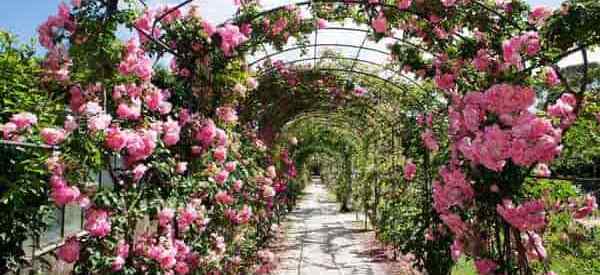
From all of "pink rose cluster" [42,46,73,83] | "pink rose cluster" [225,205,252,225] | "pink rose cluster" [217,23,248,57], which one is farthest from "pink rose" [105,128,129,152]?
"pink rose cluster" [225,205,252,225]

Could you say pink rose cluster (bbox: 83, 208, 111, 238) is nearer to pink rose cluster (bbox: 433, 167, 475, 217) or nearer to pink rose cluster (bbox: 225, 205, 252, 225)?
pink rose cluster (bbox: 433, 167, 475, 217)

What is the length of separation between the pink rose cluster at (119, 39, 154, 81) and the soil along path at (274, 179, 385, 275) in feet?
17.2

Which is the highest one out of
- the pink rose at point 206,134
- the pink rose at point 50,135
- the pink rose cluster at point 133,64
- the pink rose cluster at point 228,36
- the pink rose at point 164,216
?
the pink rose cluster at point 228,36

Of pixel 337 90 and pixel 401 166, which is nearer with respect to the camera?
pixel 401 166

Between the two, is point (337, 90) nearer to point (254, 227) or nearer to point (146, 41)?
point (254, 227)

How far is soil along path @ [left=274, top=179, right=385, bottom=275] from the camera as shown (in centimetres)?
834

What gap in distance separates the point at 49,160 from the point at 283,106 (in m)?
9.22

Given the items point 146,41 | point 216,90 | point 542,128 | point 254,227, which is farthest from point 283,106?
point 542,128

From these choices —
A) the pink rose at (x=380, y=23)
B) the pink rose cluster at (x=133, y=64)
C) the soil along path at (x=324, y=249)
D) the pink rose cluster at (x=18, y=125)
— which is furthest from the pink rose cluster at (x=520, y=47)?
the soil along path at (x=324, y=249)

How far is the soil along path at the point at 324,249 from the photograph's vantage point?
8344 mm

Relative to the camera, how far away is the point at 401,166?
30.3ft

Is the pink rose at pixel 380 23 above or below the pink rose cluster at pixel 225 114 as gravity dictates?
above

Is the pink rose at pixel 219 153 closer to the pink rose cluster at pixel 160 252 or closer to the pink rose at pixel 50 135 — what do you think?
the pink rose cluster at pixel 160 252

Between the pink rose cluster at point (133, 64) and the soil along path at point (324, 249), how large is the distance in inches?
207
